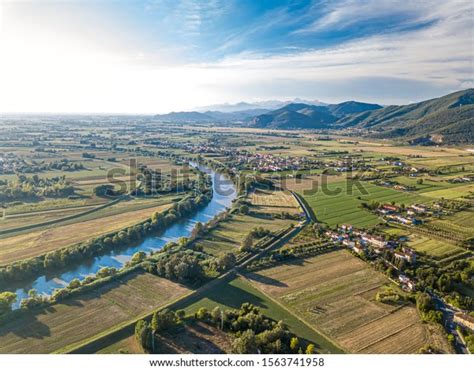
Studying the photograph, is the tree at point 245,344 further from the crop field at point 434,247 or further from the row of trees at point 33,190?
the row of trees at point 33,190

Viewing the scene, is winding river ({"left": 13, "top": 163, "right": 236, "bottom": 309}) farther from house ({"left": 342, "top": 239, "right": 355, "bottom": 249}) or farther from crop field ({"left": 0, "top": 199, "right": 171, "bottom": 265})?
house ({"left": 342, "top": 239, "right": 355, "bottom": 249})

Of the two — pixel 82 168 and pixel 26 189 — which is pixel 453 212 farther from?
pixel 82 168

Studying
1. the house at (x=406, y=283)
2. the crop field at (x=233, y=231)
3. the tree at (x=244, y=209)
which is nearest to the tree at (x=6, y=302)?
the crop field at (x=233, y=231)

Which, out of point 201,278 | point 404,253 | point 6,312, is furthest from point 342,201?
point 6,312

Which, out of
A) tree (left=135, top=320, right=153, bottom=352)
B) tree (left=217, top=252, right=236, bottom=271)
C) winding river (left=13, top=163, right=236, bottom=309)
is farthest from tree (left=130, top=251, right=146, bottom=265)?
tree (left=135, top=320, right=153, bottom=352)

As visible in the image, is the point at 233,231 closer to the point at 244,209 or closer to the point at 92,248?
the point at 244,209
